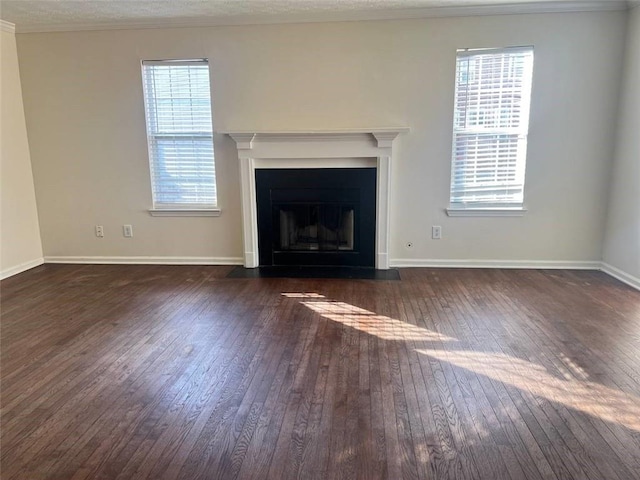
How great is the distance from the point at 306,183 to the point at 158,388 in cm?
268

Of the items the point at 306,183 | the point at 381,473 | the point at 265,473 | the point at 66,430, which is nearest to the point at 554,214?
the point at 306,183

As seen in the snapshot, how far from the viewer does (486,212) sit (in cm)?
436

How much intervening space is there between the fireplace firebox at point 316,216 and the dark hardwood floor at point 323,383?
0.73 m

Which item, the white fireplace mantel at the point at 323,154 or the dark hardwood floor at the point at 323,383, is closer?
the dark hardwood floor at the point at 323,383

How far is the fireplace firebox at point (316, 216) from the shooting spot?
440cm

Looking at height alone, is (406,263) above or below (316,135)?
below

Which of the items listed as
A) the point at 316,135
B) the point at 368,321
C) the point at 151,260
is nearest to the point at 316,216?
the point at 316,135

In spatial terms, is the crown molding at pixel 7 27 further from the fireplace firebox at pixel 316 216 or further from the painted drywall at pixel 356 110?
the fireplace firebox at pixel 316 216

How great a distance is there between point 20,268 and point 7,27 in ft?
8.15

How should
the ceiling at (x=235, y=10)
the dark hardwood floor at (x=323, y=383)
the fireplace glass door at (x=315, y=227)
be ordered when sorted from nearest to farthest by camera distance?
the dark hardwood floor at (x=323, y=383) < the ceiling at (x=235, y=10) < the fireplace glass door at (x=315, y=227)

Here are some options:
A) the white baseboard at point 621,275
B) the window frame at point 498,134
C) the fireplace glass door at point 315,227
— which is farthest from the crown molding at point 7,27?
the white baseboard at point 621,275

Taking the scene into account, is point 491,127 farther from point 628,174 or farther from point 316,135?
point 316,135

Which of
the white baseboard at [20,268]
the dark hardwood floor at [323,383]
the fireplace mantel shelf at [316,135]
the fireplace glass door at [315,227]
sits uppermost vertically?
the fireplace mantel shelf at [316,135]

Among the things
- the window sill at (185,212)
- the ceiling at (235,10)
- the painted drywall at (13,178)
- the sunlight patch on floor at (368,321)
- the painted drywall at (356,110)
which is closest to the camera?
the sunlight patch on floor at (368,321)
